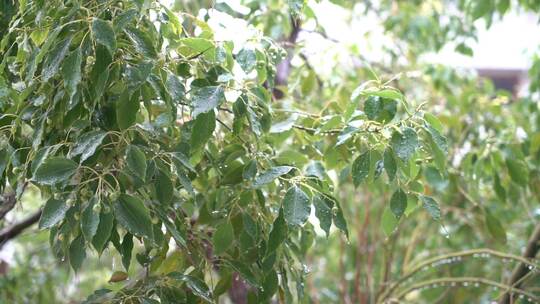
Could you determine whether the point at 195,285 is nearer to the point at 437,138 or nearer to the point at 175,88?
the point at 175,88

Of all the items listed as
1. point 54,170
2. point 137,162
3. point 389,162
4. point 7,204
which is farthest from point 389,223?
point 7,204

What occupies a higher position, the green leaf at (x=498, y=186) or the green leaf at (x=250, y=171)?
the green leaf at (x=250, y=171)

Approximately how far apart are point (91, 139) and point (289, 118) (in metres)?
0.51

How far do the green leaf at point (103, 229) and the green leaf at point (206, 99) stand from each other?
0.21 m

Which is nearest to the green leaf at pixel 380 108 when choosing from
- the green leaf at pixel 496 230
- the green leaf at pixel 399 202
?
the green leaf at pixel 399 202

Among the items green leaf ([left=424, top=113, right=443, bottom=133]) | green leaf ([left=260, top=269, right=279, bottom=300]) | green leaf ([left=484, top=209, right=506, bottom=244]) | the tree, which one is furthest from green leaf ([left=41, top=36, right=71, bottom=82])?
green leaf ([left=484, top=209, right=506, bottom=244])

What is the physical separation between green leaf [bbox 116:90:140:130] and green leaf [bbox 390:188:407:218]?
48 cm

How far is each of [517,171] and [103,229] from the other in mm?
1209

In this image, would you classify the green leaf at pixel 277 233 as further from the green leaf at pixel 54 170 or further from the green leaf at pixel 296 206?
the green leaf at pixel 54 170

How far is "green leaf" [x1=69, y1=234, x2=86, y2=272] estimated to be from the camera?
3.66 ft

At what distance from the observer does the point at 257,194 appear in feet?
4.43

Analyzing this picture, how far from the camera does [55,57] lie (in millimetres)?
1097

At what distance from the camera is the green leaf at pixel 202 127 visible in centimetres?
120

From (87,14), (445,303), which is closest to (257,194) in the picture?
(87,14)
